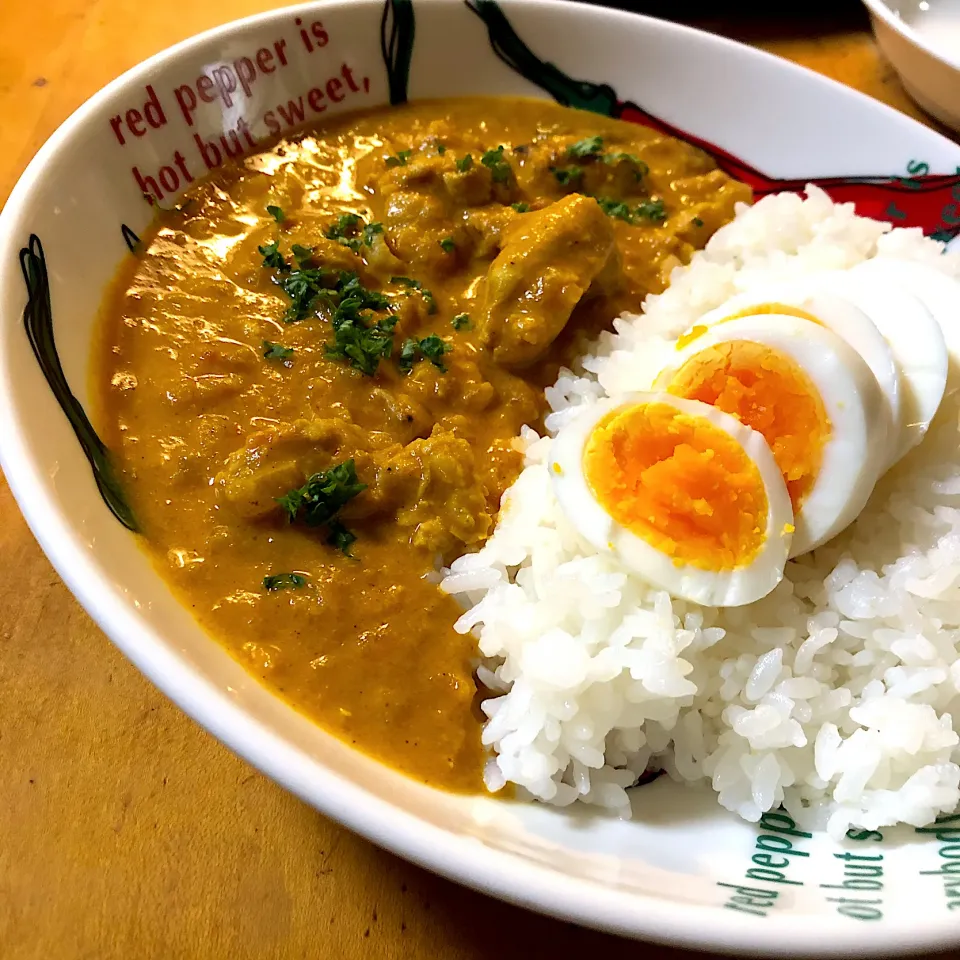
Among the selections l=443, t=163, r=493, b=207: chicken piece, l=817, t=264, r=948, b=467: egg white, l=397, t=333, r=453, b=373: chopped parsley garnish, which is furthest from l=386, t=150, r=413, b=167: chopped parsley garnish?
l=817, t=264, r=948, b=467: egg white

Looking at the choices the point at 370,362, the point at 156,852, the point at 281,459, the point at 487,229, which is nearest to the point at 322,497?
the point at 281,459

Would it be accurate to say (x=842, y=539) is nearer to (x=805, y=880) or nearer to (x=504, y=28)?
(x=805, y=880)

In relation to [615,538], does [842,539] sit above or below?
below

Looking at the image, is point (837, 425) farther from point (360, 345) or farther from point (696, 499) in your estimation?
point (360, 345)

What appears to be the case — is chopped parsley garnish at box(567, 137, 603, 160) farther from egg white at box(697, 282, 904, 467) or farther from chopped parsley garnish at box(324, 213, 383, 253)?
egg white at box(697, 282, 904, 467)

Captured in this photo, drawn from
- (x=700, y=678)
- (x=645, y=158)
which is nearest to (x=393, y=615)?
(x=700, y=678)

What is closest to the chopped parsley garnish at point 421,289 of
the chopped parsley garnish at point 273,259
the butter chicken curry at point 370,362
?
the butter chicken curry at point 370,362
